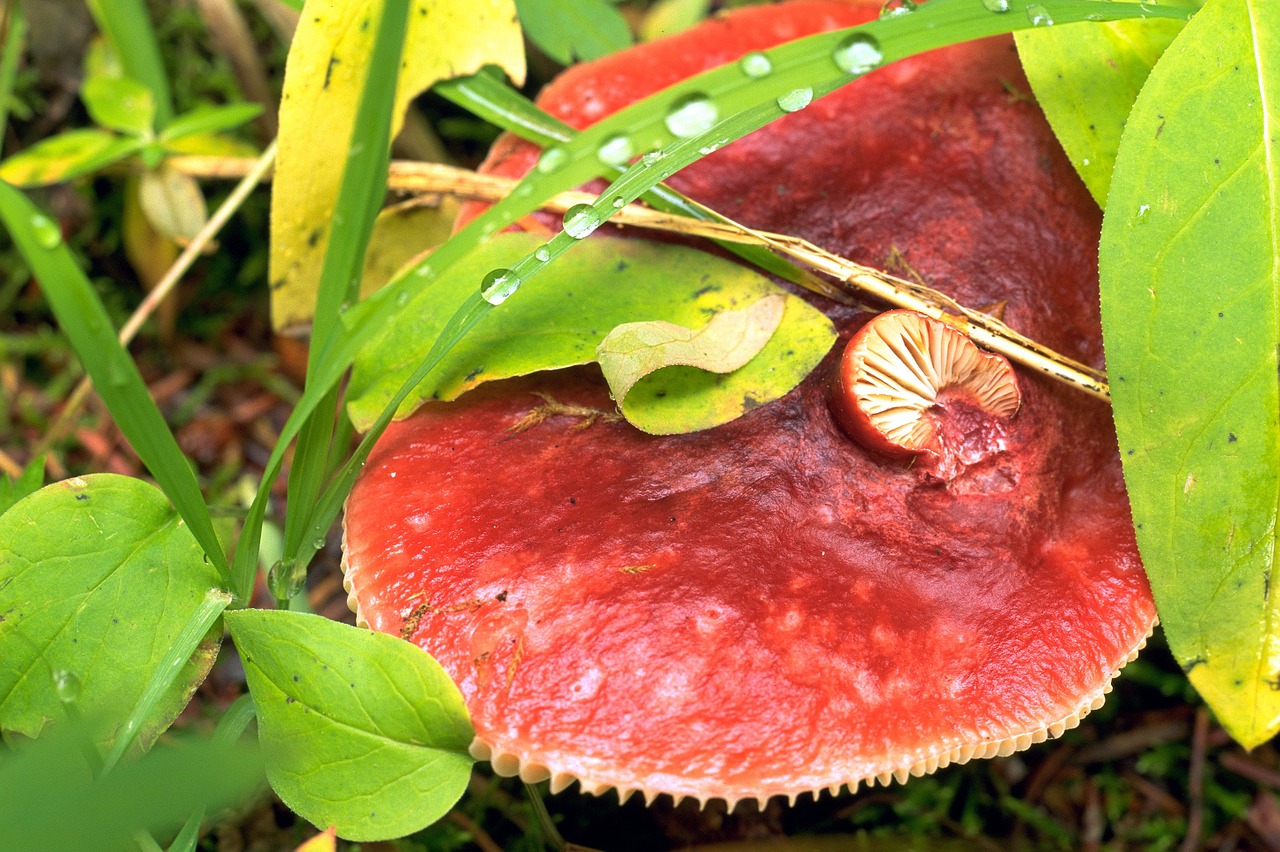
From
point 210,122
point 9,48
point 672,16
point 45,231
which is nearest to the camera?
point 45,231

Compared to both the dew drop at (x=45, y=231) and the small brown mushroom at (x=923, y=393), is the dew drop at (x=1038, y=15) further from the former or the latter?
the dew drop at (x=45, y=231)

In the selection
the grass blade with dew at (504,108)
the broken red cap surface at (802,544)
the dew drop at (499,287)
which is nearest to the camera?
the broken red cap surface at (802,544)

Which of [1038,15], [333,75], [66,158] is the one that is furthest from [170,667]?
[1038,15]

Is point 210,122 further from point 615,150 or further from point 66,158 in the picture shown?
point 615,150

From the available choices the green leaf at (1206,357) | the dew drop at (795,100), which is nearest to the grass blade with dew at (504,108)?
the dew drop at (795,100)

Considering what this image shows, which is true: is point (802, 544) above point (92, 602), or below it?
below

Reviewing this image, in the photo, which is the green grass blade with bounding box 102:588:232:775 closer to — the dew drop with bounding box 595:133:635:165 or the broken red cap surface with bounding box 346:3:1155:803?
the broken red cap surface with bounding box 346:3:1155:803
